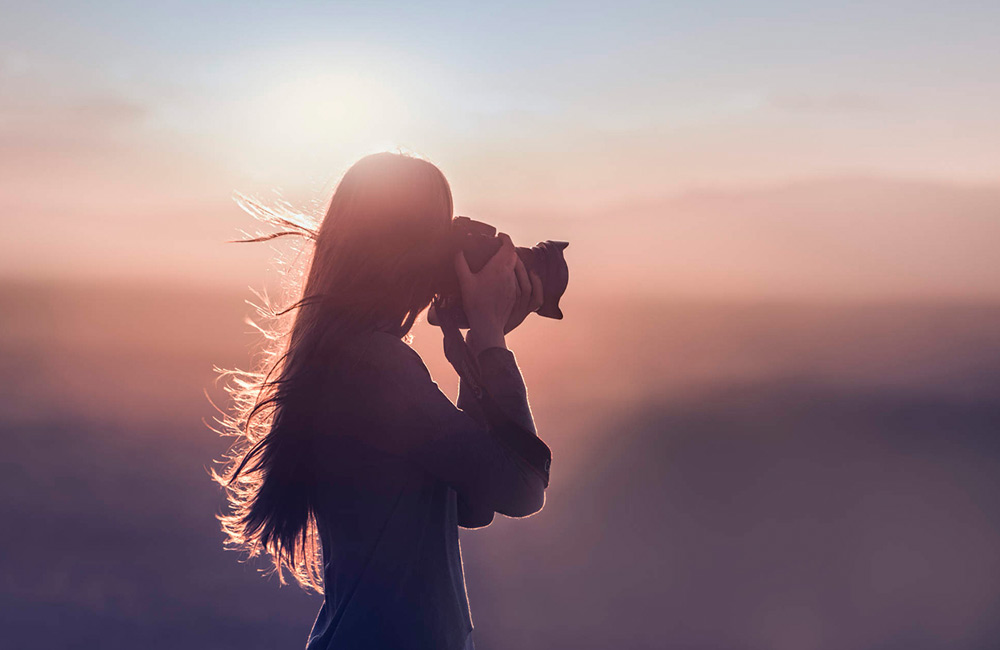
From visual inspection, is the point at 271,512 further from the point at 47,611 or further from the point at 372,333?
the point at 47,611

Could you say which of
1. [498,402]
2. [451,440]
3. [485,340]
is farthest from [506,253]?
[451,440]

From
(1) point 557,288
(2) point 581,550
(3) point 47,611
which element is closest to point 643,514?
(2) point 581,550

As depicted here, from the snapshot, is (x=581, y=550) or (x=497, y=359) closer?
(x=497, y=359)

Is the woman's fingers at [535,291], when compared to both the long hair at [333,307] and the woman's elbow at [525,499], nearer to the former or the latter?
the long hair at [333,307]

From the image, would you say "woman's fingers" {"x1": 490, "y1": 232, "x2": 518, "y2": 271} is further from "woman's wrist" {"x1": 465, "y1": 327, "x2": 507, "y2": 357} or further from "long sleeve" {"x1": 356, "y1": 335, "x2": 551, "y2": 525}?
"long sleeve" {"x1": 356, "y1": 335, "x2": 551, "y2": 525}

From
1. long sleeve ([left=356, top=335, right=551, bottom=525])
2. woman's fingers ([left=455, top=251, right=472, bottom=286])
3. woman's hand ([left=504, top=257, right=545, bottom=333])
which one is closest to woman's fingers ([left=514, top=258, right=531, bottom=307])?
woman's hand ([left=504, top=257, right=545, bottom=333])

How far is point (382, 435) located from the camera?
1.33 m

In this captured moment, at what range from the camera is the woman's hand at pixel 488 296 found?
5.01 ft

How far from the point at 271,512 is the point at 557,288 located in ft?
2.65

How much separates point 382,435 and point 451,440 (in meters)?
0.13

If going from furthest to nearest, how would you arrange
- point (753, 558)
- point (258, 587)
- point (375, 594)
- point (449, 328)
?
point (753, 558)
point (258, 587)
point (449, 328)
point (375, 594)

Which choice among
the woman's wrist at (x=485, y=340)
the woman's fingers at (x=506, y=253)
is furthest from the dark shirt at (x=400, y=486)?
the woman's fingers at (x=506, y=253)

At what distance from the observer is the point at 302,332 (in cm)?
144

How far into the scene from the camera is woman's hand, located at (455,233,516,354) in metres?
1.53
